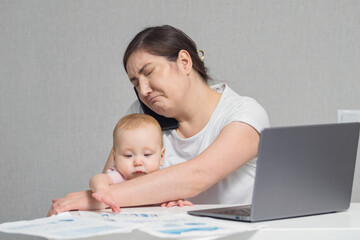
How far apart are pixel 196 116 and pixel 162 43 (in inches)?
11.4

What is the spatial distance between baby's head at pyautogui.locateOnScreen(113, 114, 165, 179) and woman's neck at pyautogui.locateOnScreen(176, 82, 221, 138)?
275 millimetres

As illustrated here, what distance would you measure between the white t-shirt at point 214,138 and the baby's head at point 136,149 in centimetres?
25

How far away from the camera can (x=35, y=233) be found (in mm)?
786

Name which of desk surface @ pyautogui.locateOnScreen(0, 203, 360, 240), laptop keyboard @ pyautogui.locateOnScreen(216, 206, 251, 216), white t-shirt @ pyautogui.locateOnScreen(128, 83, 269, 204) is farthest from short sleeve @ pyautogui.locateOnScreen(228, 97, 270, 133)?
desk surface @ pyautogui.locateOnScreen(0, 203, 360, 240)

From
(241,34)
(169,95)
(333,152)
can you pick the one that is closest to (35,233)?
(333,152)

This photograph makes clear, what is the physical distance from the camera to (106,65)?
2.36 m

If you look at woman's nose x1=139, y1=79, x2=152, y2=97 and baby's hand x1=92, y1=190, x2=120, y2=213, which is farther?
woman's nose x1=139, y1=79, x2=152, y2=97

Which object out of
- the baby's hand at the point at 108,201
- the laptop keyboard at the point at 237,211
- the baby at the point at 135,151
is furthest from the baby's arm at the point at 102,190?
the laptop keyboard at the point at 237,211

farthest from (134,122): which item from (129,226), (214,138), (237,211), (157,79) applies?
(129,226)

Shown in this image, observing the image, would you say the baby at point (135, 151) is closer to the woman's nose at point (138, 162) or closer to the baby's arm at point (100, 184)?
the woman's nose at point (138, 162)

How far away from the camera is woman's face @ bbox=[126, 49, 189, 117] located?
160 cm

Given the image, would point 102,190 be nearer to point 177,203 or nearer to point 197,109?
point 177,203

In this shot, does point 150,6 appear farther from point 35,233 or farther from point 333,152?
point 35,233

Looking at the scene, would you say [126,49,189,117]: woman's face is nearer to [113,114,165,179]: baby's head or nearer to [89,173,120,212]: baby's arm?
[113,114,165,179]: baby's head
